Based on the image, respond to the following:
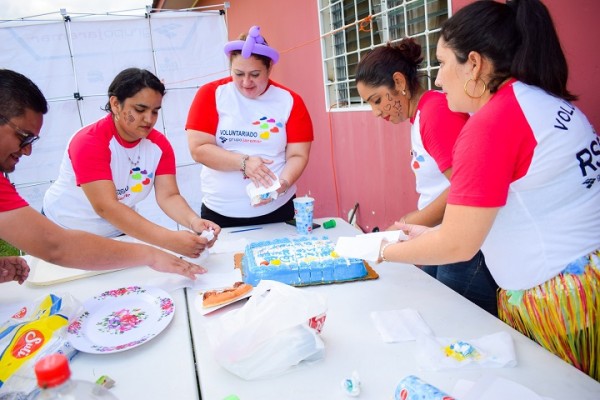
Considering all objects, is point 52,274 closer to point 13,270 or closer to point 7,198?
point 13,270

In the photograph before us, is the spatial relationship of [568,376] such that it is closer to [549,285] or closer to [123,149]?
[549,285]

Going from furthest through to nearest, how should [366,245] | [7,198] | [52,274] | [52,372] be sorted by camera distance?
[52,274]
[366,245]
[7,198]
[52,372]

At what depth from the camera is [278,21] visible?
454 centimetres

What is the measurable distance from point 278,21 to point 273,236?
3.31m

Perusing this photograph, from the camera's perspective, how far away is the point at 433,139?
1.42 metres

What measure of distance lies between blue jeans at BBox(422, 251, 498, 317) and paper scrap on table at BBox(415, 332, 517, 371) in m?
0.50

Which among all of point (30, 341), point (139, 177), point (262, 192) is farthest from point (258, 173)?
point (30, 341)

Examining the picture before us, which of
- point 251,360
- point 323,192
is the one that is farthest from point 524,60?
point 323,192

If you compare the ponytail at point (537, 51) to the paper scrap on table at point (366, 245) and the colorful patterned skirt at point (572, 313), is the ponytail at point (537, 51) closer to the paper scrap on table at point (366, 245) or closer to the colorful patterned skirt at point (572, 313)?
the colorful patterned skirt at point (572, 313)

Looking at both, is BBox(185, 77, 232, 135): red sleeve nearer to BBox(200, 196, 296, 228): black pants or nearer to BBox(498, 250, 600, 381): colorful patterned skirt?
BBox(200, 196, 296, 228): black pants

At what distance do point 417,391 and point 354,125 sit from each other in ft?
9.26

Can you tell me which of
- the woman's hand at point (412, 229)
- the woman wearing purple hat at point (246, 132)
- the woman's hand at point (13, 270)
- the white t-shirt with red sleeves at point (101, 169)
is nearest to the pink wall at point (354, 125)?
the woman's hand at point (412, 229)

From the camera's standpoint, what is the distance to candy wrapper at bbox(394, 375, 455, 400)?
708mm

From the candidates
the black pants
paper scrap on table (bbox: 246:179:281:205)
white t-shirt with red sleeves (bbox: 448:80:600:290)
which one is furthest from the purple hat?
white t-shirt with red sleeves (bbox: 448:80:600:290)
